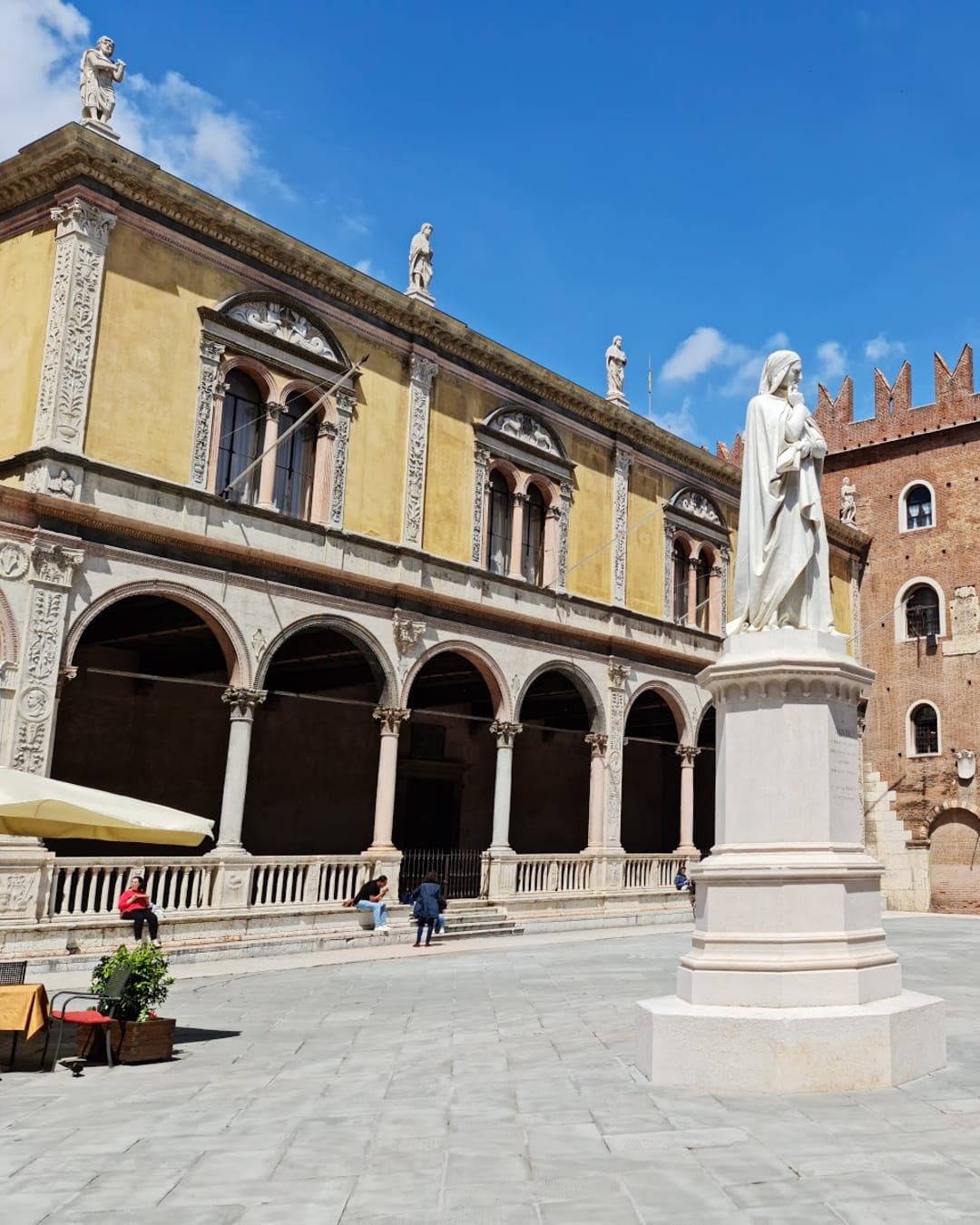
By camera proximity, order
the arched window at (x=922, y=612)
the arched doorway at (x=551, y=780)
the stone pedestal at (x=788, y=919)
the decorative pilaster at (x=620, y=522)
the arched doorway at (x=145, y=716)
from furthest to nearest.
Result: the arched window at (x=922, y=612) < the arched doorway at (x=551, y=780) < the decorative pilaster at (x=620, y=522) < the arched doorway at (x=145, y=716) < the stone pedestal at (x=788, y=919)

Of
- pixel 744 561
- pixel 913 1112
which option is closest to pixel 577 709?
pixel 744 561

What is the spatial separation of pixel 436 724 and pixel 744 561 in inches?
736

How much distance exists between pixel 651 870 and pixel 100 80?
59.5 ft

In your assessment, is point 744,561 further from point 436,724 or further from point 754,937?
point 436,724

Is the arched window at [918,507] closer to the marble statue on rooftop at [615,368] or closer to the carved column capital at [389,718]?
the marble statue on rooftop at [615,368]

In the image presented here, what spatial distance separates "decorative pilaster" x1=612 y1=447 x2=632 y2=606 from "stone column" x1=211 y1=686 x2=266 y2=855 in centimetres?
988

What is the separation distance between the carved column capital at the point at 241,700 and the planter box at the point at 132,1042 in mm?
9158

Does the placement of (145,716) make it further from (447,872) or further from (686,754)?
(686,754)

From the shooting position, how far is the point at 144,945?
28.1 feet

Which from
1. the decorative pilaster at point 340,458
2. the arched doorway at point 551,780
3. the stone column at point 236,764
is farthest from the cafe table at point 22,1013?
the arched doorway at point 551,780

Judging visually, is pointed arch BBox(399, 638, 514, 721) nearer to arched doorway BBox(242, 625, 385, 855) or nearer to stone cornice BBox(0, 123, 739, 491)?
arched doorway BBox(242, 625, 385, 855)

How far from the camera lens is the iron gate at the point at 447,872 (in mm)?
22484

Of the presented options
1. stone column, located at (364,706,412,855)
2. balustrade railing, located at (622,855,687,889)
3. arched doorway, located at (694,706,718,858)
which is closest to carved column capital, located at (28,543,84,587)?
stone column, located at (364,706,412,855)

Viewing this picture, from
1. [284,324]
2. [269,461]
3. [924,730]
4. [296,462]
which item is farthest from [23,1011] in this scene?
[924,730]
